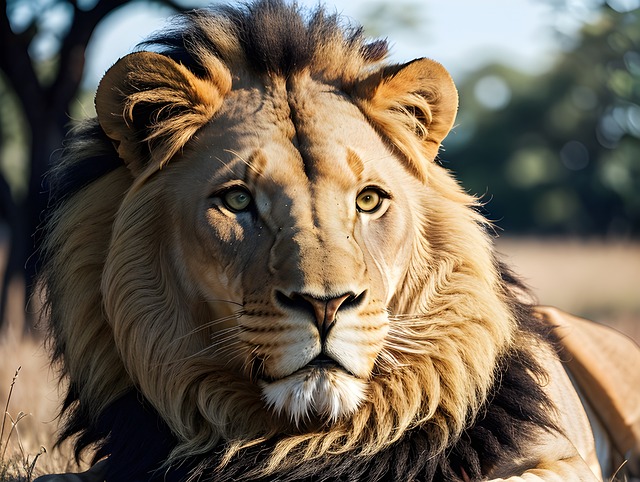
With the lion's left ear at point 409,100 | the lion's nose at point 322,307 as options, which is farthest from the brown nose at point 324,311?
the lion's left ear at point 409,100

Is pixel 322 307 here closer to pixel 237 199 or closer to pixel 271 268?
pixel 271 268

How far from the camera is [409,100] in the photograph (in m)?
3.49

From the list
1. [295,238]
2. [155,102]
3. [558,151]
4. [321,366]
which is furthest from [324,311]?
[558,151]

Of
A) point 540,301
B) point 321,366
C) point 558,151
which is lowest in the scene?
point 558,151

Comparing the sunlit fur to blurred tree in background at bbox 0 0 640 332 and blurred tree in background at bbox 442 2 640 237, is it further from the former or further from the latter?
blurred tree in background at bbox 442 2 640 237

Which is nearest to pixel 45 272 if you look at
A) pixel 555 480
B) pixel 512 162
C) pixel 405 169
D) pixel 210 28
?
pixel 210 28

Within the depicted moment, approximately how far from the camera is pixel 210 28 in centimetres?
349

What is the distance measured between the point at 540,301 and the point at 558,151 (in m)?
32.6

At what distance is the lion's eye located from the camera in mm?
3188

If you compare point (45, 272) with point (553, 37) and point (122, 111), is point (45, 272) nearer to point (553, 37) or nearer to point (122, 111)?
point (122, 111)

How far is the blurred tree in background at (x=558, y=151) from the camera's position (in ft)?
110

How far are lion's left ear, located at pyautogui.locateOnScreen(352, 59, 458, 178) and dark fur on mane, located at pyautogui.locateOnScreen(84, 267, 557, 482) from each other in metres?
0.73

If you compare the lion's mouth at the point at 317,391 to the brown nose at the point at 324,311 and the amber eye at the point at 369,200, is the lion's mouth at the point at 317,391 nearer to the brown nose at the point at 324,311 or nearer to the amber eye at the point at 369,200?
the brown nose at the point at 324,311

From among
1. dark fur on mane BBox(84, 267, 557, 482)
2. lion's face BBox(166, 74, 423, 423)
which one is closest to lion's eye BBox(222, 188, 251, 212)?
lion's face BBox(166, 74, 423, 423)
